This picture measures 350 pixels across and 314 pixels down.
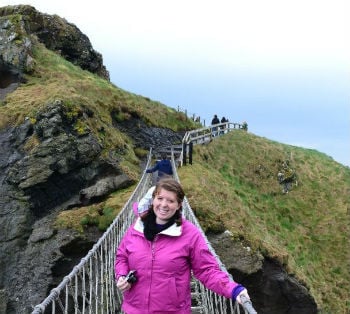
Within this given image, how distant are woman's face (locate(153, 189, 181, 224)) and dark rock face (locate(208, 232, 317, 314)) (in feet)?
26.6

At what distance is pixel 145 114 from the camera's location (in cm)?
2388

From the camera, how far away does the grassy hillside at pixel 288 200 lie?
17.7 metres

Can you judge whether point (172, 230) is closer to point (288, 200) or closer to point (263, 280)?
point (263, 280)

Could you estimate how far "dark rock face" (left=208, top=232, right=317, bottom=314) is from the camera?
11570 mm

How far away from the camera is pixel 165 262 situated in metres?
3.47

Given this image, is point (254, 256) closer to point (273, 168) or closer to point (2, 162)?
point (2, 162)

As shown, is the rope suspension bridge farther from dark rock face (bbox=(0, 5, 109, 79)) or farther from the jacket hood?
dark rock face (bbox=(0, 5, 109, 79))

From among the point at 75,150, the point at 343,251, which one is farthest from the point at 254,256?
the point at 343,251

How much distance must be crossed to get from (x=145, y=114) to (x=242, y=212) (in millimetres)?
8209

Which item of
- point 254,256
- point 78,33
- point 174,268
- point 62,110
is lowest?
point 254,256

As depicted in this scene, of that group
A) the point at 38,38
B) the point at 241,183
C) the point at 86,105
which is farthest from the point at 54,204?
the point at 38,38

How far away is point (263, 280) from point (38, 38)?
865 inches

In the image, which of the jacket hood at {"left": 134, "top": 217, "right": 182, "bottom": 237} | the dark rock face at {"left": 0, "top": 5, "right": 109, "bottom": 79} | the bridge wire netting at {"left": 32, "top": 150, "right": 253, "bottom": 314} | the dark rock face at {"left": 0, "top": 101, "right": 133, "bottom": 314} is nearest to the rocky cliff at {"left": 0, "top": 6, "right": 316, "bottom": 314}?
the dark rock face at {"left": 0, "top": 101, "right": 133, "bottom": 314}

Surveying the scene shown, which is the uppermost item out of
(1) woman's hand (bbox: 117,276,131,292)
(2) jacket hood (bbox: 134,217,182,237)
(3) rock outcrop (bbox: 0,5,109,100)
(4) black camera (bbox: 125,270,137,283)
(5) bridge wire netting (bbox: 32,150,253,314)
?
(3) rock outcrop (bbox: 0,5,109,100)
